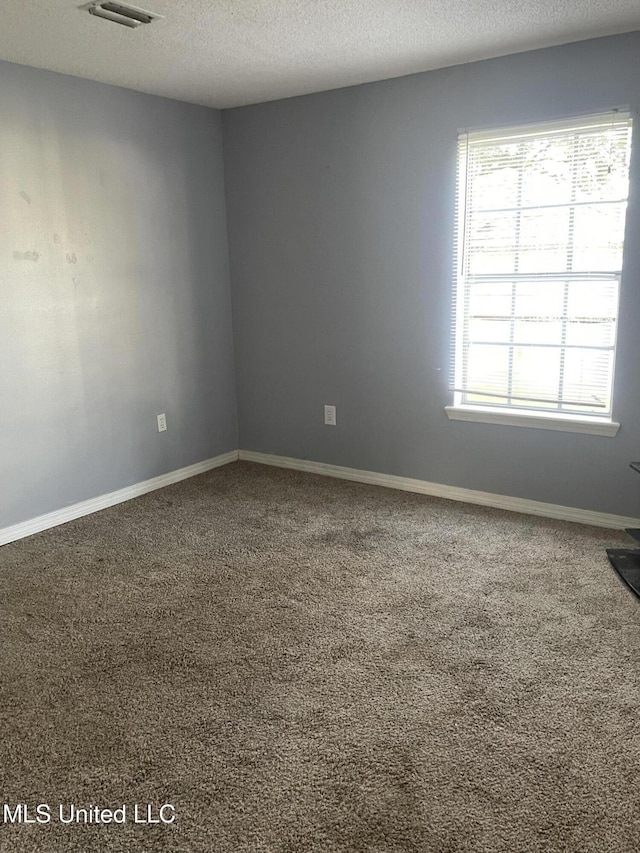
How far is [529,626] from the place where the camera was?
2531mm

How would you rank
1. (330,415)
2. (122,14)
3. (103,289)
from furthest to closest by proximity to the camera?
1. (330,415)
2. (103,289)
3. (122,14)

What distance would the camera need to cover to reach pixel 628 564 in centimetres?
298

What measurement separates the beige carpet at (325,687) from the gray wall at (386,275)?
46 centimetres

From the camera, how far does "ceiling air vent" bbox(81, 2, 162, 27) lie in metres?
2.50

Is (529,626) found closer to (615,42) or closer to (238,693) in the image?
(238,693)

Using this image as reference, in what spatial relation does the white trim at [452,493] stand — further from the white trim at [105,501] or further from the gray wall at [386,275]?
the white trim at [105,501]

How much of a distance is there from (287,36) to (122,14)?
2.33 ft

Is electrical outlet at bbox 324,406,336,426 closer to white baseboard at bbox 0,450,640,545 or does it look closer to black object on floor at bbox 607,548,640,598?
white baseboard at bbox 0,450,640,545

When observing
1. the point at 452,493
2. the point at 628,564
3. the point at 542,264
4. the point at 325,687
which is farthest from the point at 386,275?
the point at 325,687

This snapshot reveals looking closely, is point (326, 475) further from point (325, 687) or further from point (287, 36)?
point (287, 36)

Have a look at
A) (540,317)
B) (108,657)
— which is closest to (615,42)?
(540,317)

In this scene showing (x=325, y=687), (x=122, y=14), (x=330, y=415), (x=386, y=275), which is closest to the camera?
(x=325, y=687)

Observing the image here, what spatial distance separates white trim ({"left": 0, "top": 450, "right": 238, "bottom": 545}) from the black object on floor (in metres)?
2.59

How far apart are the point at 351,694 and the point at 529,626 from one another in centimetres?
80
